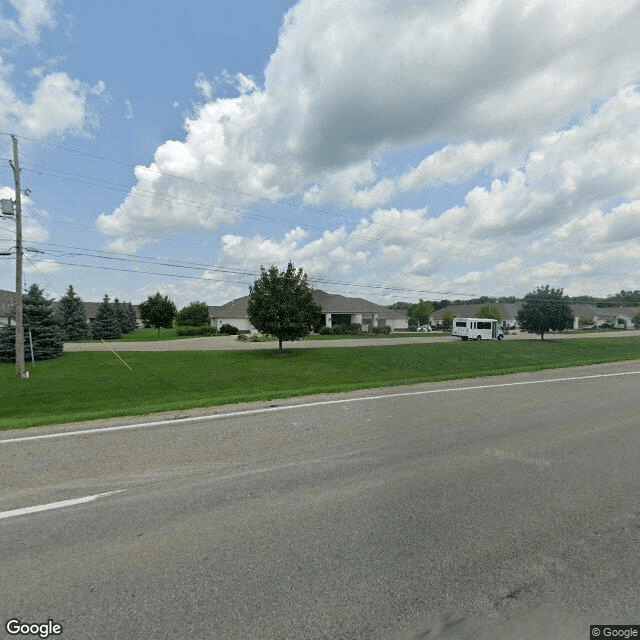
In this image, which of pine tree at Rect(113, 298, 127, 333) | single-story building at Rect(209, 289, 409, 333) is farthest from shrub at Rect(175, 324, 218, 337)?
pine tree at Rect(113, 298, 127, 333)

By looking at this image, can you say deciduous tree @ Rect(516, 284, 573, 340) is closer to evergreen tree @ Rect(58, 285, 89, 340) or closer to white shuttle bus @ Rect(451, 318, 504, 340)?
white shuttle bus @ Rect(451, 318, 504, 340)

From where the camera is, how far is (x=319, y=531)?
3.40 metres

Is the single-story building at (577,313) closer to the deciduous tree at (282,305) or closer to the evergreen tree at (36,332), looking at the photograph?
the deciduous tree at (282,305)

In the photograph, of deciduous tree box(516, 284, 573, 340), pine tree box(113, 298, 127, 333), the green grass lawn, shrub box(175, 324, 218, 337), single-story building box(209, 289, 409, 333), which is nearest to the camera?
the green grass lawn

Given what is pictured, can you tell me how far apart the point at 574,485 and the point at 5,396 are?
52.8 feet

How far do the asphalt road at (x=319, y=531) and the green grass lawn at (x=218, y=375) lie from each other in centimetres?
391

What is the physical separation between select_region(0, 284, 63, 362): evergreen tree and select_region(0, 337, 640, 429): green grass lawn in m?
1.23

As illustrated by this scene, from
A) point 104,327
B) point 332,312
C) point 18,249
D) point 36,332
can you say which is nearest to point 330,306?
point 332,312

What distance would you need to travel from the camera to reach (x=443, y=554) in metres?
3.05

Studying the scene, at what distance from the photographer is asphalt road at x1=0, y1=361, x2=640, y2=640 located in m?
2.48

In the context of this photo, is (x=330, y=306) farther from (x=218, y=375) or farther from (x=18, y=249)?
(x=18, y=249)

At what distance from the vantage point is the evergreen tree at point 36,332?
82.9 ft

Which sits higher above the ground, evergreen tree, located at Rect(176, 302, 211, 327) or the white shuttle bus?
evergreen tree, located at Rect(176, 302, 211, 327)

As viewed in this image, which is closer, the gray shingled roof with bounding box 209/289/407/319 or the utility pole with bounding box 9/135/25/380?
the utility pole with bounding box 9/135/25/380
